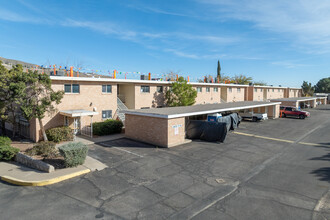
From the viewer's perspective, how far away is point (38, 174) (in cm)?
1112

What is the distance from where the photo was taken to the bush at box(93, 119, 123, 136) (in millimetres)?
20562

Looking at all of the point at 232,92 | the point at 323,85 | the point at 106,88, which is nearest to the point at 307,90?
the point at 323,85

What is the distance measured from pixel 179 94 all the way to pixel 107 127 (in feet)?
41.3

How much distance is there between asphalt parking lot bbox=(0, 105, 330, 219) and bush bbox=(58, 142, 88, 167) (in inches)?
52.0

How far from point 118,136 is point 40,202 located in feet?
39.4

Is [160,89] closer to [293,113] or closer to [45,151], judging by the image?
[45,151]

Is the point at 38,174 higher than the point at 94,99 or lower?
lower

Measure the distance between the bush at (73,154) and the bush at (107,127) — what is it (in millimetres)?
8236

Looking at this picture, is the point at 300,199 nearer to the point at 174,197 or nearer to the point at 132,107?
the point at 174,197

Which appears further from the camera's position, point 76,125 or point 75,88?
point 75,88

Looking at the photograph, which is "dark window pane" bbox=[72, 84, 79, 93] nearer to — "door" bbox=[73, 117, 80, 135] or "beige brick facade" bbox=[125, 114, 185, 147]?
"door" bbox=[73, 117, 80, 135]

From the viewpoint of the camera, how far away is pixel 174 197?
8.80 m

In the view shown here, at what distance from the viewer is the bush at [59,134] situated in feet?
59.8

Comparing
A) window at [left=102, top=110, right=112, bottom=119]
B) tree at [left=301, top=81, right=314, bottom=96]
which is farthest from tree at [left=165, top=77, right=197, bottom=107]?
tree at [left=301, top=81, right=314, bottom=96]
